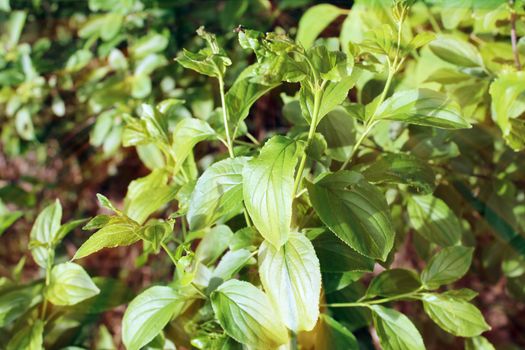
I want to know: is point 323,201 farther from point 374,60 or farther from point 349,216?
point 374,60

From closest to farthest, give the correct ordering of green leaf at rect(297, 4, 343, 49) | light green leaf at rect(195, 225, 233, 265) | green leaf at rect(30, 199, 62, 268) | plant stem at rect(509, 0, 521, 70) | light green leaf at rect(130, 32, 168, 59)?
light green leaf at rect(195, 225, 233, 265), green leaf at rect(30, 199, 62, 268), plant stem at rect(509, 0, 521, 70), green leaf at rect(297, 4, 343, 49), light green leaf at rect(130, 32, 168, 59)

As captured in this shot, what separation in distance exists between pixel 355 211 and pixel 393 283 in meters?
0.26

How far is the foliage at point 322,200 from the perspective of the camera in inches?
30.9

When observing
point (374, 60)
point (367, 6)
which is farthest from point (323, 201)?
point (367, 6)

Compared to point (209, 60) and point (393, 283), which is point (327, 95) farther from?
point (393, 283)

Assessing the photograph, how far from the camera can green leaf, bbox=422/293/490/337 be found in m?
0.94

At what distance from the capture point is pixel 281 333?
2.63 feet

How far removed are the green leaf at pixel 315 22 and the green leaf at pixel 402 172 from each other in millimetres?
587

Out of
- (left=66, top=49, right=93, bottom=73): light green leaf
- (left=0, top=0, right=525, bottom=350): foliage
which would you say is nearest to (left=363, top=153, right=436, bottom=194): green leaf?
(left=0, top=0, right=525, bottom=350): foliage

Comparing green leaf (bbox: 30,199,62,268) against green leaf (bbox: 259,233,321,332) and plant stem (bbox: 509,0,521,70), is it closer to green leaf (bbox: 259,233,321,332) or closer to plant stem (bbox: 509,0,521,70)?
green leaf (bbox: 259,233,321,332)

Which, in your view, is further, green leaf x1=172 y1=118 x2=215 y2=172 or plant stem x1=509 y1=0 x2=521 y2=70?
plant stem x1=509 y1=0 x2=521 y2=70

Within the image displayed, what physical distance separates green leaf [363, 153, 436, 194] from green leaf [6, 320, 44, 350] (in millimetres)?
605

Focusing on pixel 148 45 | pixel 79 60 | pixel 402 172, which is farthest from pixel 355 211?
pixel 79 60

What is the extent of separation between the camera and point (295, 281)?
0.79 m
